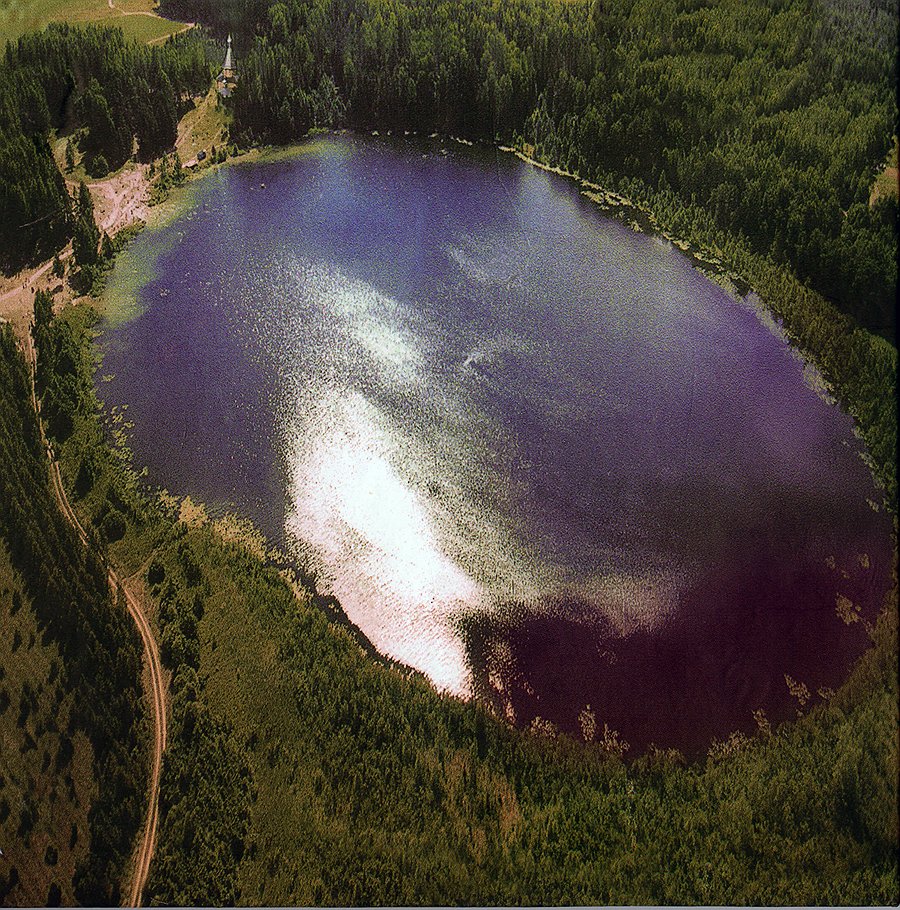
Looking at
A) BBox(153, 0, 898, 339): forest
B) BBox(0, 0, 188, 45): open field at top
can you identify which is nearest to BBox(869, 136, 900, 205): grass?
BBox(153, 0, 898, 339): forest

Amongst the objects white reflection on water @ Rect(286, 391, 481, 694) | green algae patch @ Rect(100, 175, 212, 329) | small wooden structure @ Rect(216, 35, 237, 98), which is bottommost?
white reflection on water @ Rect(286, 391, 481, 694)

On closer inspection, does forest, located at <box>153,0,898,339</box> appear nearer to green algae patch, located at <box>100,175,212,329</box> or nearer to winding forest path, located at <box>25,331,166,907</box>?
green algae patch, located at <box>100,175,212,329</box>

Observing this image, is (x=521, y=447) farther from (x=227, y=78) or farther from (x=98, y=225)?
(x=227, y=78)

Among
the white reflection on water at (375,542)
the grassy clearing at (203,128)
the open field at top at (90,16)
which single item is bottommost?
the white reflection on water at (375,542)

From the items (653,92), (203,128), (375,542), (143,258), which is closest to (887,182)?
(653,92)

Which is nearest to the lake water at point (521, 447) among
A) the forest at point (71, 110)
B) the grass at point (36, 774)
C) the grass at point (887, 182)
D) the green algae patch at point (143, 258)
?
the green algae patch at point (143, 258)

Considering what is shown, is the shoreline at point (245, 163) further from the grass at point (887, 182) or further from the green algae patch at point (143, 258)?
the grass at point (887, 182)
